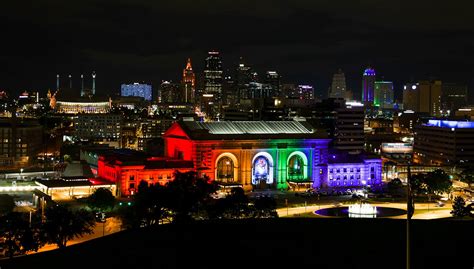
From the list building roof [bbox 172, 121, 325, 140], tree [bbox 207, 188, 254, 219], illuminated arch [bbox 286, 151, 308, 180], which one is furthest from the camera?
illuminated arch [bbox 286, 151, 308, 180]

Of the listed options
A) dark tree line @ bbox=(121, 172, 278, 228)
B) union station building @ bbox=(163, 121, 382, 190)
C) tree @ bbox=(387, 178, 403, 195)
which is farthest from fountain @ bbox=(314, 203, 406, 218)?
union station building @ bbox=(163, 121, 382, 190)

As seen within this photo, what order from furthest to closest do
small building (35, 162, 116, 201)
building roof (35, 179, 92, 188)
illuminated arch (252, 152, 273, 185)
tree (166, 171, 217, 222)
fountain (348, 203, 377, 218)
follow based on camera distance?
illuminated arch (252, 152, 273, 185), building roof (35, 179, 92, 188), small building (35, 162, 116, 201), fountain (348, 203, 377, 218), tree (166, 171, 217, 222)

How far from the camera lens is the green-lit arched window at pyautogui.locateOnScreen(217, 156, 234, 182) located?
232ft

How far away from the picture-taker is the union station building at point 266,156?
230ft

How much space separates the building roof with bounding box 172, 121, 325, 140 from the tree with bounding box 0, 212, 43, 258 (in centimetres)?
3354

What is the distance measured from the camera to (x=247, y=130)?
73.4m

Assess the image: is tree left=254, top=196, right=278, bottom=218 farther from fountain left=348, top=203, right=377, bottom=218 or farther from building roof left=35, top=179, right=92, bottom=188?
building roof left=35, top=179, right=92, bottom=188

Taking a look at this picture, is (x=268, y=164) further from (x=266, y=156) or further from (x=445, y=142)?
(x=445, y=142)

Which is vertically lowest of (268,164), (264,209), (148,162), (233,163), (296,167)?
(264,209)

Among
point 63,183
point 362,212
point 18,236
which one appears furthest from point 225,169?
point 18,236

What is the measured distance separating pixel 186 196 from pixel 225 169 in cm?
2598

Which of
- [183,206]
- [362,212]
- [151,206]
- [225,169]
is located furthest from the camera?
[225,169]

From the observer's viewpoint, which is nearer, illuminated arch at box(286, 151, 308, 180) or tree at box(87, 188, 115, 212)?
tree at box(87, 188, 115, 212)

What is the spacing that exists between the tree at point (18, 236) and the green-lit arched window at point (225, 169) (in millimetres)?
34699
